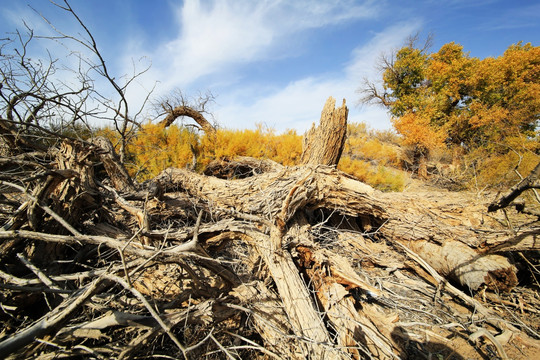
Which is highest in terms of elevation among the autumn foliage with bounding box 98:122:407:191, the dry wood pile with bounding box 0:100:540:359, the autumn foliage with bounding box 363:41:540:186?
the autumn foliage with bounding box 363:41:540:186

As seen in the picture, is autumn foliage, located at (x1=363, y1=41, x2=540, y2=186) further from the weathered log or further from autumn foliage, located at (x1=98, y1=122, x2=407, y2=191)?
the weathered log

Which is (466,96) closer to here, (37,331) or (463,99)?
(463,99)

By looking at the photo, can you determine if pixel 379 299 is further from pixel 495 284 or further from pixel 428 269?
Result: pixel 495 284

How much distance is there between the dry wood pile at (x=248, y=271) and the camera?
155cm

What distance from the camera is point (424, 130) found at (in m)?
13.2

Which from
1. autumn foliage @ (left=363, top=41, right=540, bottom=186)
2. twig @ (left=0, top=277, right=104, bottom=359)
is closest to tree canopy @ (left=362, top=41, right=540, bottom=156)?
autumn foliage @ (left=363, top=41, right=540, bottom=186)

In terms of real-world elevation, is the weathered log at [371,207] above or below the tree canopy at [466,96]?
below

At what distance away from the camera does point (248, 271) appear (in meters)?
2.54

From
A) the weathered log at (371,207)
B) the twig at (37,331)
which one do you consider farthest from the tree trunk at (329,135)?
the twig at (37,331)

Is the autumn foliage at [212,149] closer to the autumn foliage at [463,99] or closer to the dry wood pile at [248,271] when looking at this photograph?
the dry wood pile at [248,271]

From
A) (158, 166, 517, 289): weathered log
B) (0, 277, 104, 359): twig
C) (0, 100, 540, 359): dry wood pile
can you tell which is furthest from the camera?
(158, 166, 517, 289): weathered log

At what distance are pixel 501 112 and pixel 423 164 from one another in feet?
19.5

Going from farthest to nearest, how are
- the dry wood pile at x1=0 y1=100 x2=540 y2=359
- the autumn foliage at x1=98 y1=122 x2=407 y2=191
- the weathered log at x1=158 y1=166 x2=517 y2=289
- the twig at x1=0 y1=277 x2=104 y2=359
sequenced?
1. the autumn foliage at x1=98 y1=122 x2=407 y2=191
2. the weathered log at x1=158 y1=166 x2=517 y2=289
3. the dry wood pile at x1=0 y1=100 x2=540 y2=359
4. the twig at x1=0 y1=277 x2=104 y2=359

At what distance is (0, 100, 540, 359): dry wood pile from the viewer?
5.10 feet
